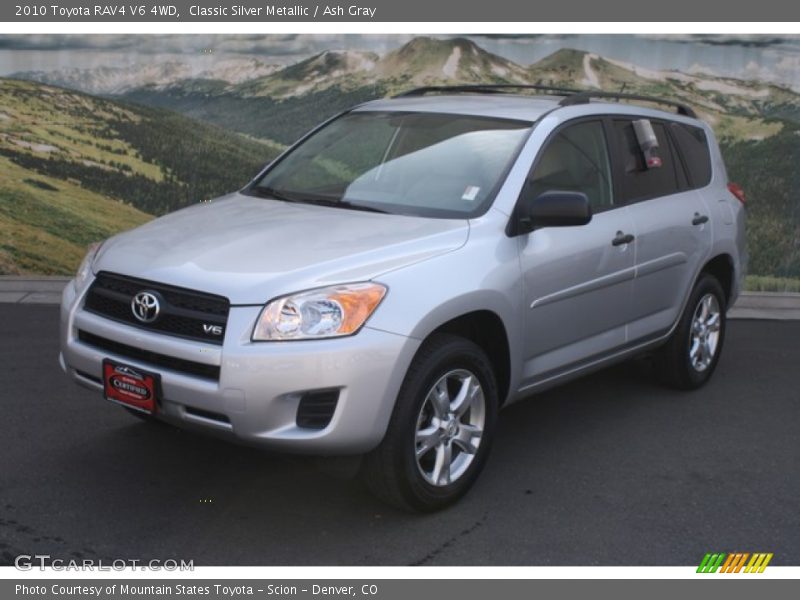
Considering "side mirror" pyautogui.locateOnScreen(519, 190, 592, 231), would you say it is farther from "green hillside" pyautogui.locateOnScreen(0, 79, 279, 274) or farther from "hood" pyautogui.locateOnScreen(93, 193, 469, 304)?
"green hillside" pyautogui.locateOnScreen(0, 79, 279, 274)

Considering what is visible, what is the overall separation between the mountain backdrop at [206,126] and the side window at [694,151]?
3.26 m

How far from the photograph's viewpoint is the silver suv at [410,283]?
416cm

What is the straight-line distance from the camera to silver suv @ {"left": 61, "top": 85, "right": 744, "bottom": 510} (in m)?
4.16

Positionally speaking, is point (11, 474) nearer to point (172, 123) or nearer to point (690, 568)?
point (690, 568)

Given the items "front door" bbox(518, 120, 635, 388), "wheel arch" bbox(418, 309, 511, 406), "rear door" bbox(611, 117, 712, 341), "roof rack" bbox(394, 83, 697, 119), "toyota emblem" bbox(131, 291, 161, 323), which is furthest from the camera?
"roof rack" bbox(394, 83, 697, 119)

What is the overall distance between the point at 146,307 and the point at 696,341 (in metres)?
3.51

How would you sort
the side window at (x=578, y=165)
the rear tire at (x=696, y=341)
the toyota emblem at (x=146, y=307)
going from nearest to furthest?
the toyota emblem at (x=146, y=307) < the side window at (x=578, y=165) < the rear tire at (x=696, y=341)

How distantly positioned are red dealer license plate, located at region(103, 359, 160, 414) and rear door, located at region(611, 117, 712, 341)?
2.62m

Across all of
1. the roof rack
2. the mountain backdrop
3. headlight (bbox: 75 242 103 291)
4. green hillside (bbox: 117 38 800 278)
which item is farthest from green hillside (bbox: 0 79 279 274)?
headlight (bbox: 75 242 103 291)

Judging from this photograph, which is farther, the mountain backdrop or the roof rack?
the mountain backdrop

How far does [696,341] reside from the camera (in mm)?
6543

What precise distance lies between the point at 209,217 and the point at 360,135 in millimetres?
1126

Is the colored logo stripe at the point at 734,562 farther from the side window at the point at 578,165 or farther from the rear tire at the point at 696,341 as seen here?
the rear tire at the point at 696,341

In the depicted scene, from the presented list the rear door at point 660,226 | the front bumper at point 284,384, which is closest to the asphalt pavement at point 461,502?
the front bumper at point 284,384
